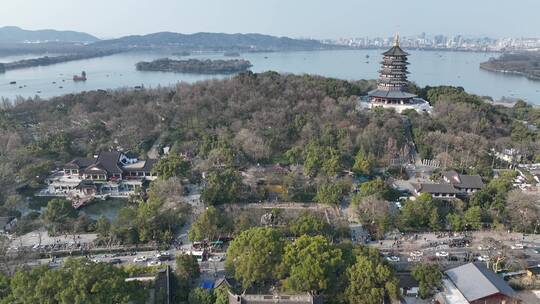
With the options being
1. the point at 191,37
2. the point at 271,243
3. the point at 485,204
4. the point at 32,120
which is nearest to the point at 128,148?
the point at 32,120

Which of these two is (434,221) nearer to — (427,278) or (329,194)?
(329,194)

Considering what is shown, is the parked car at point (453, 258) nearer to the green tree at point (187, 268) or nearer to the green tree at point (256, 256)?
the green tree at point (256, 256)

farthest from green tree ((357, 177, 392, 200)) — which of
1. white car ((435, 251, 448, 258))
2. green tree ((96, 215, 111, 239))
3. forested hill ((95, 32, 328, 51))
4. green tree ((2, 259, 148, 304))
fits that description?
forested hill ((95, 32, 328, 51))

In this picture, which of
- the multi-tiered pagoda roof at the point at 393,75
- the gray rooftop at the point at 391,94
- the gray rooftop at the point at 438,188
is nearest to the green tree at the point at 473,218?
the gray rooftop at the point at 438,188

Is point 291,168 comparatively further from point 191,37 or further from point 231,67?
point 191,37

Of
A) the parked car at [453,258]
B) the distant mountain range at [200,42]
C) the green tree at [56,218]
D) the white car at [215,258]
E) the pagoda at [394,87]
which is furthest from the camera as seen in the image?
the distant mountain range at [200,42]

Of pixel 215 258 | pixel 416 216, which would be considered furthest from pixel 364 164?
pixel 215 258
